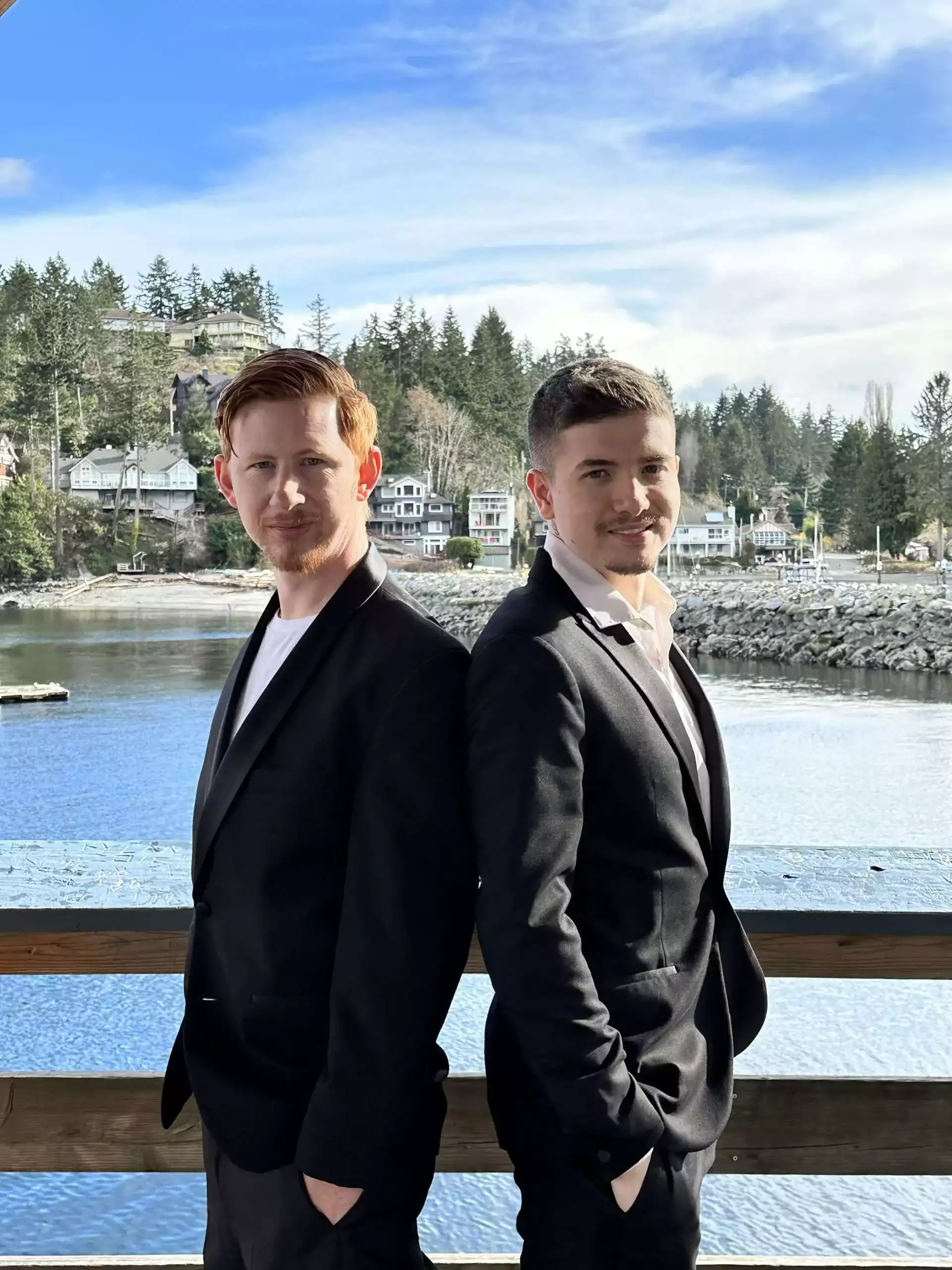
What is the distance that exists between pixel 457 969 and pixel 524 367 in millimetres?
15973

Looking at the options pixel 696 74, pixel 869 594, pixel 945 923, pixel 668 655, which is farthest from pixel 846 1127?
pixel 696 74

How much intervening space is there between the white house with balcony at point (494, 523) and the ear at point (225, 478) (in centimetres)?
1332

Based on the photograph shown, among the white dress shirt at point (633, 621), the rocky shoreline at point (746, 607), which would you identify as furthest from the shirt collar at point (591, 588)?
the rocky shoreline at point (746, 607)

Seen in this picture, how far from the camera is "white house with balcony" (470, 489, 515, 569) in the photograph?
1440cm

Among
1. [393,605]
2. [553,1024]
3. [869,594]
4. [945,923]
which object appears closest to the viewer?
[553,1024]

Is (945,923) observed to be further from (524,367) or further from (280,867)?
(524,367)

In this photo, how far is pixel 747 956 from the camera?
0.95m

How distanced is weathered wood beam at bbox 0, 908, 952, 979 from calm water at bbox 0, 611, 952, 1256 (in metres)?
0.11

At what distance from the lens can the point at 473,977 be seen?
3178mm

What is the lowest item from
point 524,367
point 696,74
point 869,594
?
point 869,594

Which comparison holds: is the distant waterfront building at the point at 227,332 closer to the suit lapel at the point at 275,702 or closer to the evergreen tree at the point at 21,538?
the evergreen tree at the point at 21,538

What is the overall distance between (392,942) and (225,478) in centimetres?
36

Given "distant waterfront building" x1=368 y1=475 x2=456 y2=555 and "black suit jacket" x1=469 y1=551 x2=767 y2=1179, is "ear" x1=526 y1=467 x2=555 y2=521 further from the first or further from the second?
"distant waterfront building" x1=368 y1=475 x2=456 y2=555

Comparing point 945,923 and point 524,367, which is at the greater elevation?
point 524,367
